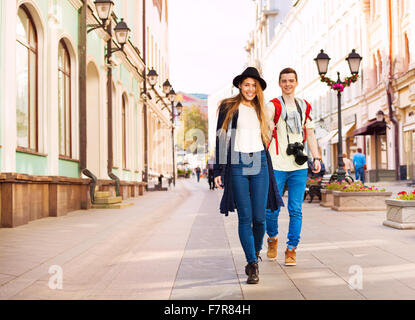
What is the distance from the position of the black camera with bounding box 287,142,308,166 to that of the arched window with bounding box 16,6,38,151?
6677 mm

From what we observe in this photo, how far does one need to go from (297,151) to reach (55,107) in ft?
27.0

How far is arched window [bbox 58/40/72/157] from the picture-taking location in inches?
557

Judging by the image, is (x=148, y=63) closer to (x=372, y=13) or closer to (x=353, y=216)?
(x=372, y=13)

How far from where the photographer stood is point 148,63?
3406 centimetres

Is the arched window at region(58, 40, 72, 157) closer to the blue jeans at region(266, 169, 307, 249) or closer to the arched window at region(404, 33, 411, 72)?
the blue jeans at region(266, 169, 307, 249)

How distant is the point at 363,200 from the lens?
516 inches

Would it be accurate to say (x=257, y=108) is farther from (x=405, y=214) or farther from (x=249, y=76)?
(x=405, y=214)

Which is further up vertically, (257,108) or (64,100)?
(64,100)

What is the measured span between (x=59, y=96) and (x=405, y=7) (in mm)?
22383

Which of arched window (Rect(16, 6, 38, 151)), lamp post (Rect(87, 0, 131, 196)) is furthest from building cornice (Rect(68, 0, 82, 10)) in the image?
arched window (Rect(16, 6, 38, 151))

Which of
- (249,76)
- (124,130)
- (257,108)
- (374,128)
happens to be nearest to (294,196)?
(257,108)

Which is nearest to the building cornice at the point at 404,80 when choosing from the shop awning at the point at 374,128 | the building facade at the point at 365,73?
the building facade at the point at 365,73

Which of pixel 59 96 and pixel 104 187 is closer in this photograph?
pixel 59 96
